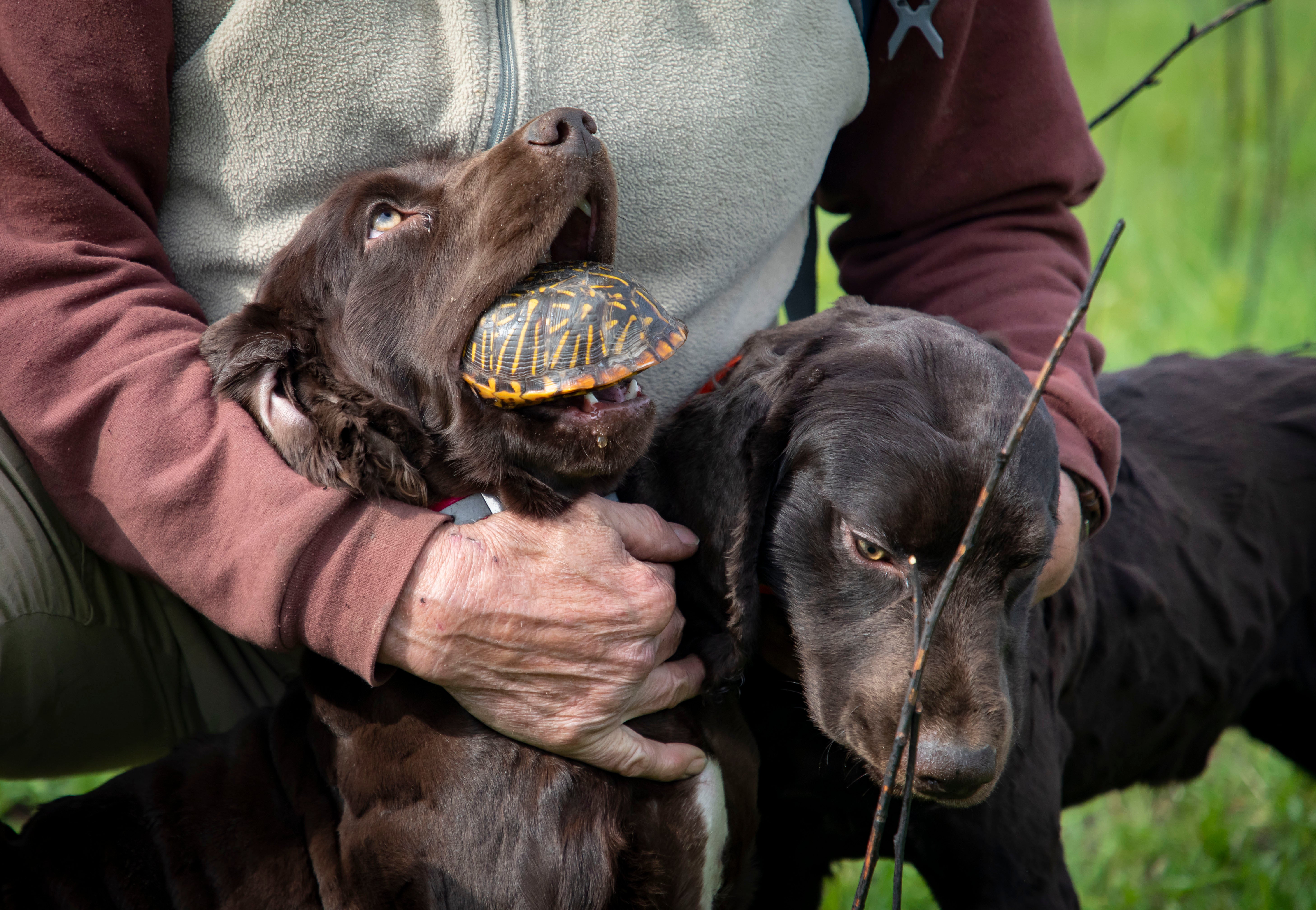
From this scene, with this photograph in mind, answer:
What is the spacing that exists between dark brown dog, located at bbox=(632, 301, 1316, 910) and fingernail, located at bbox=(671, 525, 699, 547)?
0.09ft

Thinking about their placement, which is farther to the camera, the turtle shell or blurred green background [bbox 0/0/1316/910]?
blurred green background [bbox 0/0/1316/910]

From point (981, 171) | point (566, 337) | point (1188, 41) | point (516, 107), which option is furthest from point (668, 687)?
point (1188, 41)

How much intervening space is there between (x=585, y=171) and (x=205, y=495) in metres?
0.92

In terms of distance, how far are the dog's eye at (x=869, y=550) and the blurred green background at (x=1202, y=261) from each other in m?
1.28

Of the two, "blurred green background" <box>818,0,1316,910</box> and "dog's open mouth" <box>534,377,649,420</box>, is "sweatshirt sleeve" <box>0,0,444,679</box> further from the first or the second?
"blurred green background" <box>818,0,1316,910</box>

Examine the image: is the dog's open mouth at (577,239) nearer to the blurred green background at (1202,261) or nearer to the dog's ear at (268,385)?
the dog's ear at (268,385)

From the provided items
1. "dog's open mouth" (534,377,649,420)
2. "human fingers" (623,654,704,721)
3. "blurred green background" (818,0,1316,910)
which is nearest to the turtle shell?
"dog's open mouth" (534,377,649,420)

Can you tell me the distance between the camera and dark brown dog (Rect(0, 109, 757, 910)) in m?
1.97

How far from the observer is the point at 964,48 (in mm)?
2742

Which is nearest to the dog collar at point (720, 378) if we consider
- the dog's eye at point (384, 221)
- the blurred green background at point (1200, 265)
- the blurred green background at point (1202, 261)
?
the dog's eye at point (384, 221)

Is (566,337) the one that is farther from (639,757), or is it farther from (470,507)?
(639,757)

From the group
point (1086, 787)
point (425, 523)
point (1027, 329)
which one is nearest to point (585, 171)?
point (425, 523)

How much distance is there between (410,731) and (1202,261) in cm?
711

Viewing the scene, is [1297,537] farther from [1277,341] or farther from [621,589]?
[1277,341]
